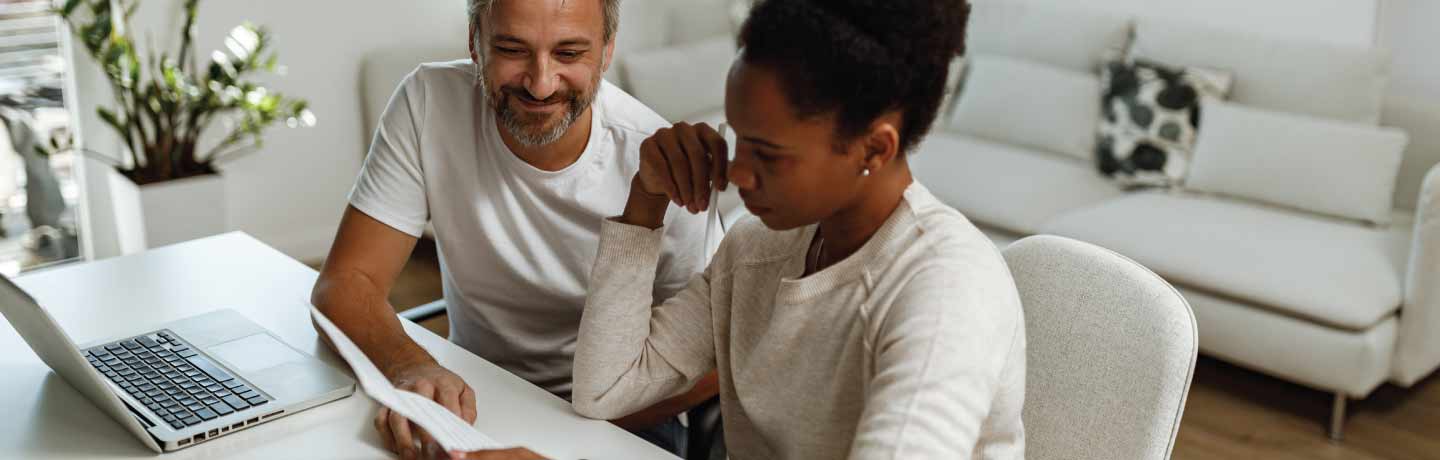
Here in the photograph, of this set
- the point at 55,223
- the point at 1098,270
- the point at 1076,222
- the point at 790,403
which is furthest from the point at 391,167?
the point at 55,223

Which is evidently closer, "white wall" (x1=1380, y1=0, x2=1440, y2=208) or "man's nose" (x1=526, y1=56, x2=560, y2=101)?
"man's nose" (x1=526, y1=56, x2=560, y2=101)

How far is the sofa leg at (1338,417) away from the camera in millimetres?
2717

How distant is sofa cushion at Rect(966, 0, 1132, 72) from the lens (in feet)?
12.4

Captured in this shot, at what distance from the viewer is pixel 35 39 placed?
10.7ft

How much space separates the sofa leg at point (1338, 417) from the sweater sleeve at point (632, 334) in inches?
75.9

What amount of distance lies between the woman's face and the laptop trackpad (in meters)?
0.59

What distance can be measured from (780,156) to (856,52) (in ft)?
0.37

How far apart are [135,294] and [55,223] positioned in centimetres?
213

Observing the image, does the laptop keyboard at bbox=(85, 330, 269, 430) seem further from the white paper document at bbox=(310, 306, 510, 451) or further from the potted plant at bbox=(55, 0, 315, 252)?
the potted plant at bbox=(55, 0, 315, 252)

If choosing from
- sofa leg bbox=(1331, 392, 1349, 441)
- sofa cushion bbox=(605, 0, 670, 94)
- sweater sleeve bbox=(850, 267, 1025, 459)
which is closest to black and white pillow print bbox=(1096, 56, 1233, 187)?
sofa leg bbox=(1331, 392, 1349, 441)

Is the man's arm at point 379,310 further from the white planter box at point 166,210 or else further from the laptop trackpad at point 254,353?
the white planter box at point 166,210

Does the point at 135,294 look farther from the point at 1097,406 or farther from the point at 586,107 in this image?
the point at 1097,406

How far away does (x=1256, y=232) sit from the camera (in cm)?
300

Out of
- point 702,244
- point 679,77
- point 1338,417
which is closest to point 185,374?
point 702,244
